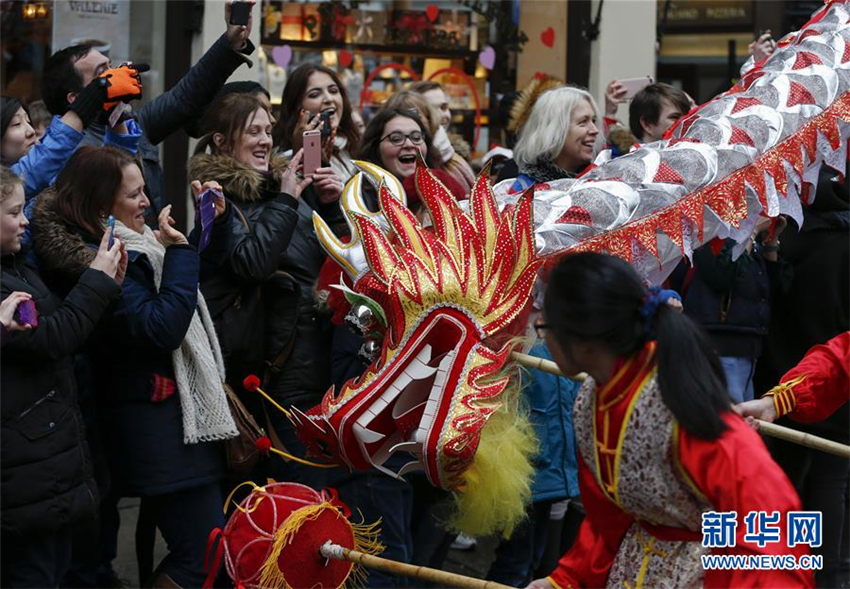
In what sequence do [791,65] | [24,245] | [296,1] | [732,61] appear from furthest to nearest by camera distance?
1. [732,61]
2. [296,1]
3. [791,65]
4. [24,245]

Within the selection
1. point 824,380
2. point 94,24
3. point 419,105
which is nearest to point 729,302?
point 419,105

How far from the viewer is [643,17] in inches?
305

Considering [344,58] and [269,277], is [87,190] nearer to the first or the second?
[269,277]

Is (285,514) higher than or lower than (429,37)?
lower

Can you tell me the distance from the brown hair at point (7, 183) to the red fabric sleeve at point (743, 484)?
2228 millimetres

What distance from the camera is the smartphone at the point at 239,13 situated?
4934 mm

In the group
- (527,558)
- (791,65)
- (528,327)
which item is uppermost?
(791,65)

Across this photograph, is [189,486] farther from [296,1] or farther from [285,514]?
[296,1]

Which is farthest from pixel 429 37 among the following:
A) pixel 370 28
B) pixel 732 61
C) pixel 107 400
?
pixel 107 400

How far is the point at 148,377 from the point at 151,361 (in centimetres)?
6

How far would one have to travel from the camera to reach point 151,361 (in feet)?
14.5

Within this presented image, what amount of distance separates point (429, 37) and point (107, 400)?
3957mm

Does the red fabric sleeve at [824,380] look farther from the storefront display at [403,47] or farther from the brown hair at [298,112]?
the storefront display at [403,47]

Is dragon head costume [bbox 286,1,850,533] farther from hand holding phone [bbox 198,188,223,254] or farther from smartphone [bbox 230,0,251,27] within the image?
smartphone [bbox 230,0,251,27]
